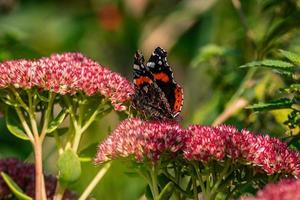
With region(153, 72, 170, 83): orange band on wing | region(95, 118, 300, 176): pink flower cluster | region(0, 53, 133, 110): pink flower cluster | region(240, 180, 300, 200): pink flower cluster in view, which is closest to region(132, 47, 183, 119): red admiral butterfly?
region(153, 72, 170, 83): orange band on wing

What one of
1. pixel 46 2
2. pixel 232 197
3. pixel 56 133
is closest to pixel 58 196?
pixel 56 133

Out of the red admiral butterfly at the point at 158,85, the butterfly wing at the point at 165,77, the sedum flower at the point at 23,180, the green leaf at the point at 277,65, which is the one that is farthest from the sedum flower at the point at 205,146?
the sedum flower at the point at 23,180

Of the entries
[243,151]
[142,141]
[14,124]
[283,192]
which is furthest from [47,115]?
[283,192]

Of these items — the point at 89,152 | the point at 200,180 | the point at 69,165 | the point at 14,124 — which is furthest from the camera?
the point at 89,152

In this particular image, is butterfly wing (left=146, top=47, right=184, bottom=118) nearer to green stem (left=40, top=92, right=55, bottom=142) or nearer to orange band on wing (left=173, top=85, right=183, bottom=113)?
orange band on wing (left=173, top=85, right=183, bottom=113)

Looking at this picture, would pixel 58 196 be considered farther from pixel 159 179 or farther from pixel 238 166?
pixel 238 166

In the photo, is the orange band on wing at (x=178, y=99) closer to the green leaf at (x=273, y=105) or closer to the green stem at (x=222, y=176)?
the green leaf at (x=273, y=105)

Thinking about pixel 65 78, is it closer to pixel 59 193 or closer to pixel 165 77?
pixel 59 193
